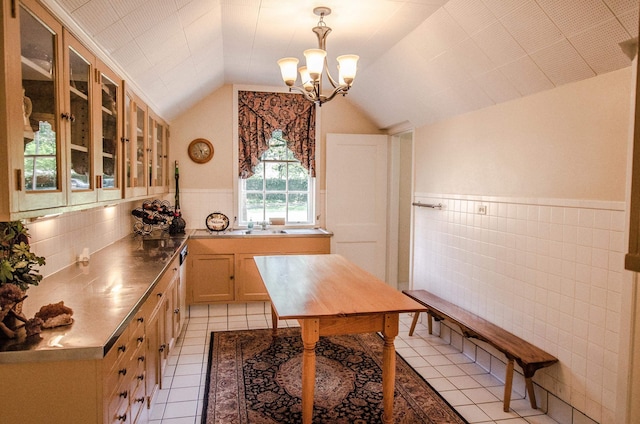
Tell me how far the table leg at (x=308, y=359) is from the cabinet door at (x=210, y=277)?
2.73 m

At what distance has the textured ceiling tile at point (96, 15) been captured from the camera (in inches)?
78.5

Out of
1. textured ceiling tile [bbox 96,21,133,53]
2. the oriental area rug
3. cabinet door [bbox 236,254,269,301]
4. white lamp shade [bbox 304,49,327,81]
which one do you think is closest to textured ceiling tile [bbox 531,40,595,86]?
white lamp shade [bbox 304,49,327,81]

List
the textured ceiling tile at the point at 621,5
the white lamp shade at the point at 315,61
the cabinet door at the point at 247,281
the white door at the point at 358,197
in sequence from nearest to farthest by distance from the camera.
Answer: the textured ceiling tile at the point at 621,5 < the white lamp shade at the point at 315,61 < the cabinet door at the point at 247,281 < the white door at the point at 358,197

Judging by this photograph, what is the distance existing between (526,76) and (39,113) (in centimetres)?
288

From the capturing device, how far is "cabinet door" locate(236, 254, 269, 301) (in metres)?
5.10

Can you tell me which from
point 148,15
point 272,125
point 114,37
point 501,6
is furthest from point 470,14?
point 272,125

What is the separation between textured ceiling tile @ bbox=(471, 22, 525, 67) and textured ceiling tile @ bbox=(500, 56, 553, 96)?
0.05 meters

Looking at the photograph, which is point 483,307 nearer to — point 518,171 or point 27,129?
point 518,171

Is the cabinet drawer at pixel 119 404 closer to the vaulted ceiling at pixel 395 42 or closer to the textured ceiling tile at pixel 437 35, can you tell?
the vaulted ceiling at pixel 395 42

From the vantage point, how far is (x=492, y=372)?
3.44m

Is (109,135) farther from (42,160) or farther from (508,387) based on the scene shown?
(508,387)

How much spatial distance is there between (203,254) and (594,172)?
391cm

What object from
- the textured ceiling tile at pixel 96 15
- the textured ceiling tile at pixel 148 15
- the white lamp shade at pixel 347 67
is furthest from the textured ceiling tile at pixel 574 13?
the textured ceiling tile at pixel 96 15

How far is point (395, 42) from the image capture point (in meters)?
3.79
